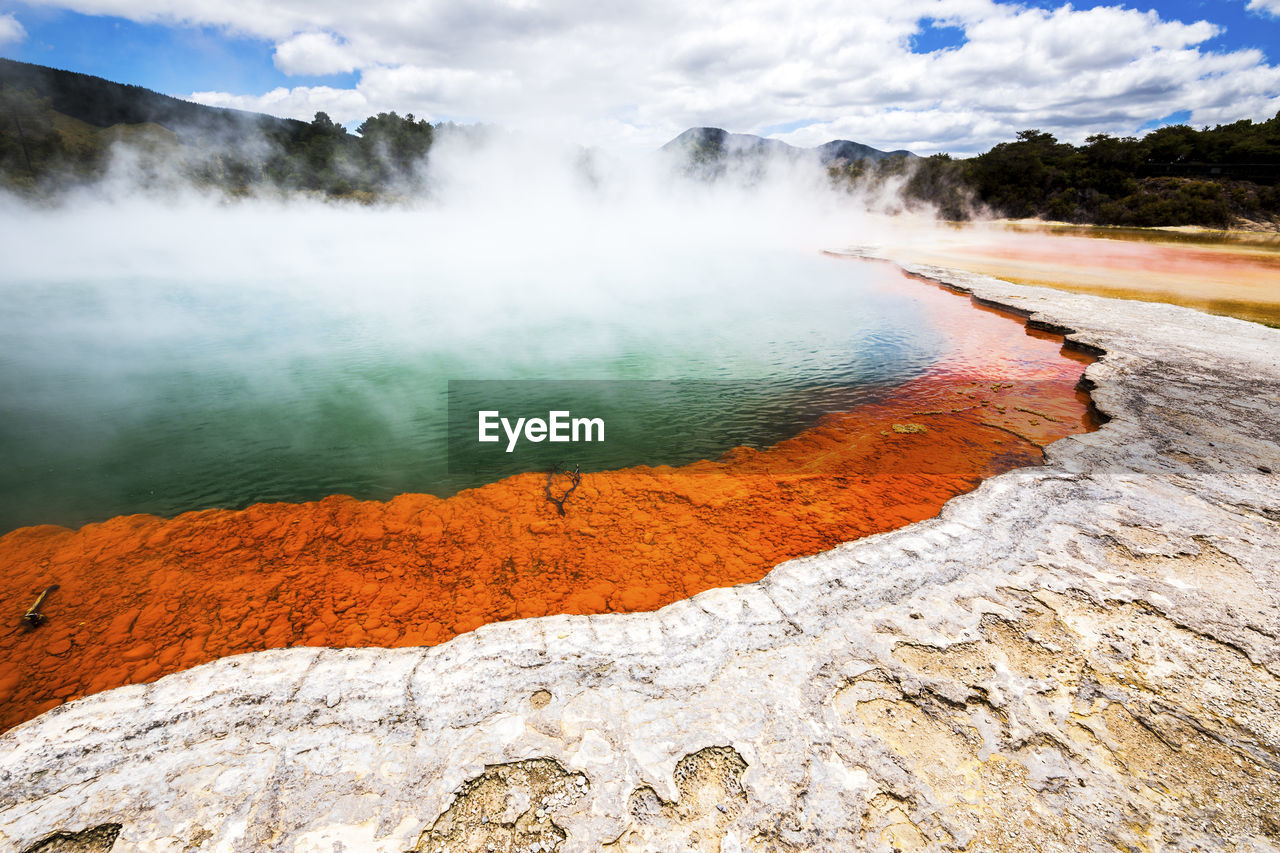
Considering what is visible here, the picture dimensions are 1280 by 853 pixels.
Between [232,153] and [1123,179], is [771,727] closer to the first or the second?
[1123,179]

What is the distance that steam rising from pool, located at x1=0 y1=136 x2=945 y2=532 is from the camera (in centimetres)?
507

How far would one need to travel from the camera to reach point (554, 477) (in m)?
4.92

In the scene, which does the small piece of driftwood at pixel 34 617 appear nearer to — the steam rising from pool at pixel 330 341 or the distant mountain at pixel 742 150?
the steam rising from pool at pixel 330 341

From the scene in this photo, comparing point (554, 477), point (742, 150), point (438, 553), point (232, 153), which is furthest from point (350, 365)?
point (742, 150)

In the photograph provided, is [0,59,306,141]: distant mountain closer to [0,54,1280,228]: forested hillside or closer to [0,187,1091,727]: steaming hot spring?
[0,54,1280,228]: forested hillside

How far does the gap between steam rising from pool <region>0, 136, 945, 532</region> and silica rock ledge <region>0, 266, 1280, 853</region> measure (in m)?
2.64

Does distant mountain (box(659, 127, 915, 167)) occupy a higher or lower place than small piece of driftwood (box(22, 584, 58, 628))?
higher

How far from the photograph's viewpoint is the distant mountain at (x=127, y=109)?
43.1m

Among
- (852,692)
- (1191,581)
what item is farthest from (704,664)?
(1191,581)

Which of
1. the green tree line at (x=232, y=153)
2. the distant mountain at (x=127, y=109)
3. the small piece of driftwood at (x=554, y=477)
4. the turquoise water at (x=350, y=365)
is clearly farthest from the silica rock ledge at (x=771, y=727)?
the distant mountain at (x=127, y=109)

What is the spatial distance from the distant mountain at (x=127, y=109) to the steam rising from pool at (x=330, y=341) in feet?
77.6

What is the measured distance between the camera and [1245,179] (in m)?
26.6

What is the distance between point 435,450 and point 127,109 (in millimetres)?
73745

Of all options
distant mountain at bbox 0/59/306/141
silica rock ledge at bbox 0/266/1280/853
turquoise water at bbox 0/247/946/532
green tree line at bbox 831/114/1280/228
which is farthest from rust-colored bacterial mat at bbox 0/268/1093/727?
distant mountain at bbox 0/59/306/141
